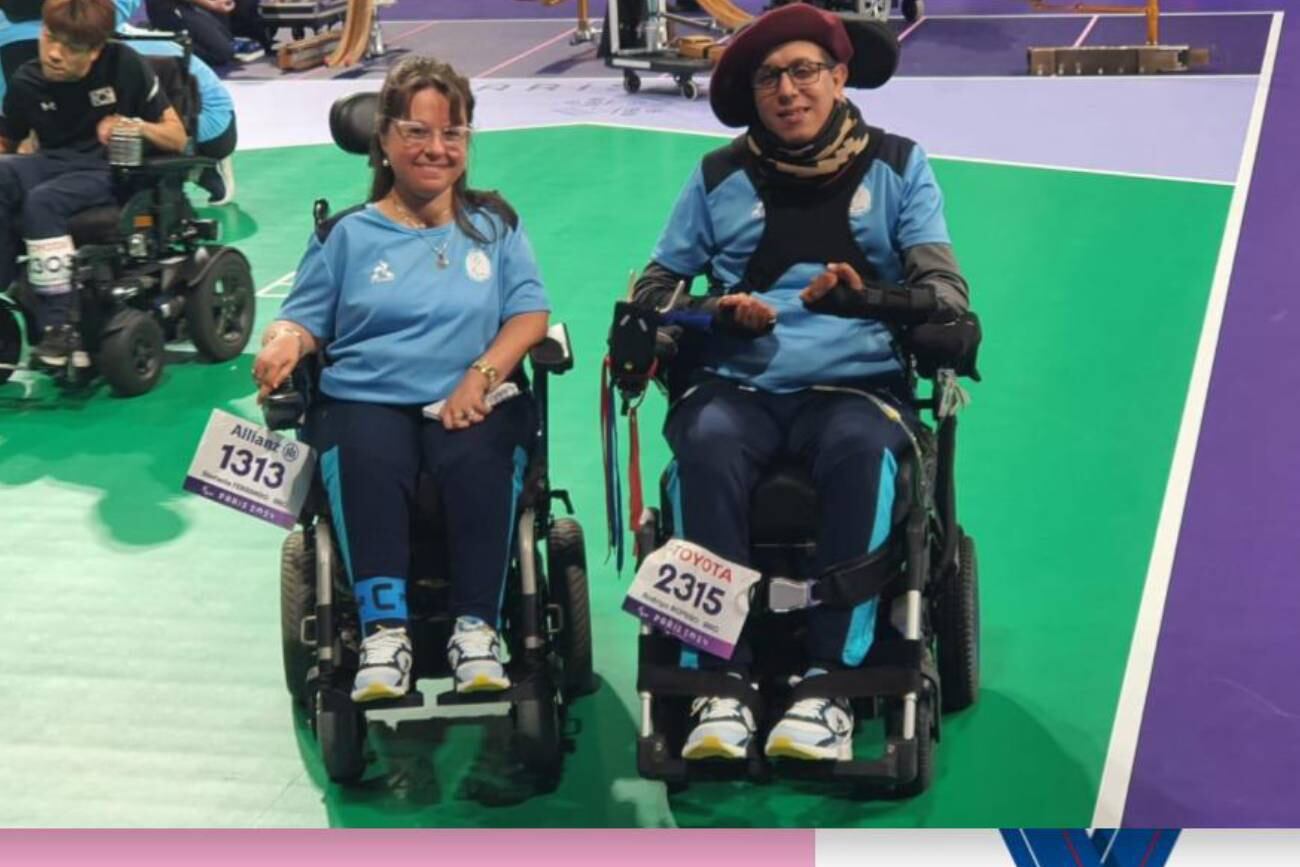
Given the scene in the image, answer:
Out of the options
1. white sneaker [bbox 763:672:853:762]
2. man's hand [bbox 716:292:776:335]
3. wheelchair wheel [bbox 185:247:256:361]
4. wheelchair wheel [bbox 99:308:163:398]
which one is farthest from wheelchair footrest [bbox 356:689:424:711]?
wheelchair wheel [bbox 185:247:256:361]

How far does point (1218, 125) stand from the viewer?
923 cm

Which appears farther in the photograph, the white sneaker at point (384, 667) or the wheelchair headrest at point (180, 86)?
the wheelchair headrest at point (180, 86)

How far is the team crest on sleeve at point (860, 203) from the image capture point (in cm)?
370

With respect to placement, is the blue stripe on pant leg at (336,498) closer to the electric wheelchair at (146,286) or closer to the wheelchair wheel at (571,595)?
the wheelchair wheel at (571,595)

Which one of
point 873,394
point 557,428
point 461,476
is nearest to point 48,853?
point 461,476

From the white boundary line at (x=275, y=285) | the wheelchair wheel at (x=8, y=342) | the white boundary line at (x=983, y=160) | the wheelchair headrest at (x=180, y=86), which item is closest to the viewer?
the wheelchair wheel at (x=8, y=342)

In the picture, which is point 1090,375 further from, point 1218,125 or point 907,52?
point 907,52

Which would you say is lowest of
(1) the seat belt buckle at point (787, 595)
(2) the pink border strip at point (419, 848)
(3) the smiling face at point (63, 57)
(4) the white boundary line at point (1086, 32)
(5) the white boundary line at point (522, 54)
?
(2) the pink border strip at point (419, 848)

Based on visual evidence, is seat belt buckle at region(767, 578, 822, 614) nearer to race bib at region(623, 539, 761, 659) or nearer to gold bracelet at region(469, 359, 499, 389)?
race bib at region(623, 539, 761, 659)

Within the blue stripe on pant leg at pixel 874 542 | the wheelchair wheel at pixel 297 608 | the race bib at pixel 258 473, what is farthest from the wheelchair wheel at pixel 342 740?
the blue stripe on pant leg at pixel 874 542

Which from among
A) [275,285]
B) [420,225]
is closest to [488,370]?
[420,225]

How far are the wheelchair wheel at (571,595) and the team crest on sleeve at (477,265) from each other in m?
0.51

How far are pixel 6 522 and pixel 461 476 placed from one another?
190cm

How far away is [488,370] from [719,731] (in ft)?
2.66
